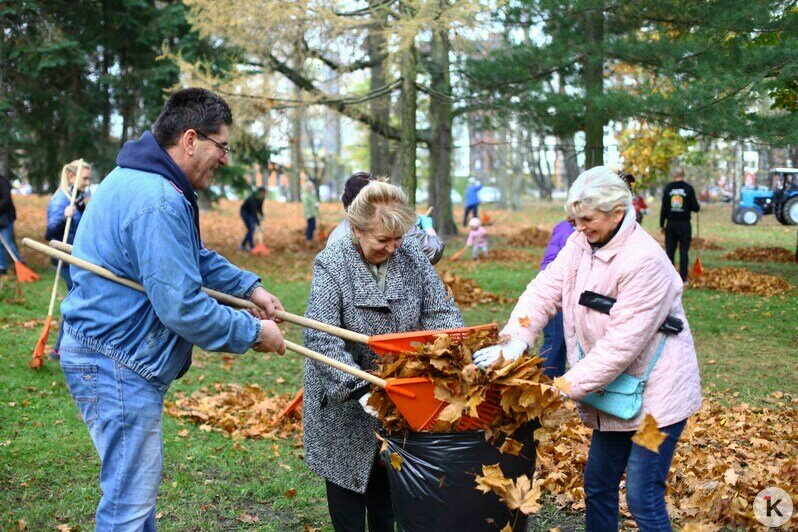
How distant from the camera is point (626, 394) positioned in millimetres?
3369

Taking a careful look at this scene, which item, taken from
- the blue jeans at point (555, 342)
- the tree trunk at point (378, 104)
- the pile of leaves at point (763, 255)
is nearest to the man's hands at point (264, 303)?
the blue jeans at point (555, 342)

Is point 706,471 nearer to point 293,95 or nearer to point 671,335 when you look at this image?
point 671,335

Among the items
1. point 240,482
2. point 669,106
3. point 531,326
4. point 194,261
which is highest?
point 669,106

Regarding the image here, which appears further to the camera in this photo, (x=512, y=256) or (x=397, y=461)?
(x=512, y=256)

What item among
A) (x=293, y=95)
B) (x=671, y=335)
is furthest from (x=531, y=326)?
(x=293, y=95)

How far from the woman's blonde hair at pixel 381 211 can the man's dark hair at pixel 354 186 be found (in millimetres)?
1015

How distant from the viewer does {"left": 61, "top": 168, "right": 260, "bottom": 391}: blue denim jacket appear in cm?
293

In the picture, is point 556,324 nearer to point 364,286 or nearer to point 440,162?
point 364,286

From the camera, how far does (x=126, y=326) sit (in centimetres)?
305

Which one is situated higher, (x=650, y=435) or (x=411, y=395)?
(x=411, y=395)

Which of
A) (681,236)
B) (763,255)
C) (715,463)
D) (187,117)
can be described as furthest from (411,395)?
(763,255)

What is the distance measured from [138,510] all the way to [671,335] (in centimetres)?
220

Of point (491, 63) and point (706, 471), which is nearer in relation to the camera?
point (706, 471)

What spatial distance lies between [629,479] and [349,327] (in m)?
1.33
